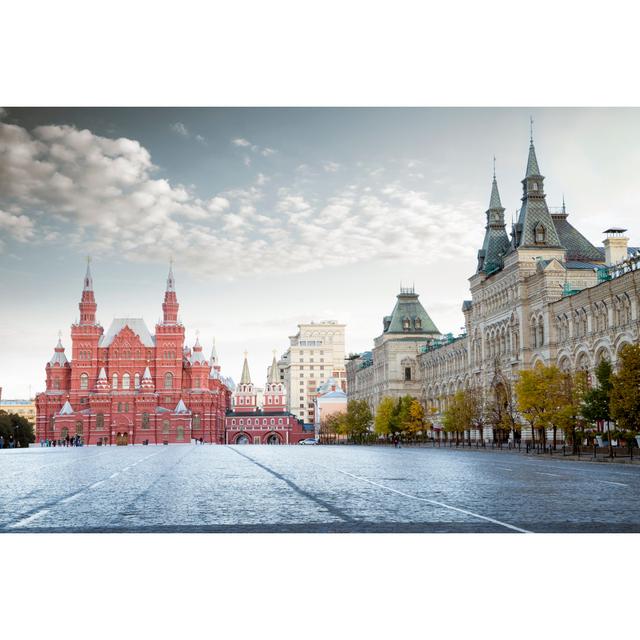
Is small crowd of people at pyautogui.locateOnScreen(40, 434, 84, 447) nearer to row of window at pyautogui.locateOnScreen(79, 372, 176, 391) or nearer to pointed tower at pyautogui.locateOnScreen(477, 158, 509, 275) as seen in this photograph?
row of window at pyautogui.locateOnScreen(79, 372, 176, 391)

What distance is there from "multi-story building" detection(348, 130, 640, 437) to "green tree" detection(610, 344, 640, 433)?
7.70 m

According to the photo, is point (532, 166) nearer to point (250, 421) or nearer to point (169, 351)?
point (169, 351)

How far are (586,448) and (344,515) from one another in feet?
128

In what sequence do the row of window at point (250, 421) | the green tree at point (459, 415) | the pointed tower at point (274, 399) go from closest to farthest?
the green tree at point (459, 415)
the row of window at point (250, 421)
the pointed tower at point (274, 399)

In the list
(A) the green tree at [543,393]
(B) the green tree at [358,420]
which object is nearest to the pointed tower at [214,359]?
(B) the green tree at [358,420]

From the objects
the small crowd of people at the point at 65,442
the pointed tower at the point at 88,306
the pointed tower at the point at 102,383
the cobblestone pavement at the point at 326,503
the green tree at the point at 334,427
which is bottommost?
the cobblestone pavement at the point at 326,503

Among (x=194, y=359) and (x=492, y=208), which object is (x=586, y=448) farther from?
(x=194, y=359)

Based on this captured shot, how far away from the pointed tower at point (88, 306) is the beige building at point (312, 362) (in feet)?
206

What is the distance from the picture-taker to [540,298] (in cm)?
6184

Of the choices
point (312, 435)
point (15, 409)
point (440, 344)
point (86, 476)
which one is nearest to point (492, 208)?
point (440, 344)

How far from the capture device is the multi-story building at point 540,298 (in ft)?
167

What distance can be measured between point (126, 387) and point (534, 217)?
81628mm

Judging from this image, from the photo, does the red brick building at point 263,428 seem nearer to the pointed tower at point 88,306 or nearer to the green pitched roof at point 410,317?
the pointed tower at point 88,306

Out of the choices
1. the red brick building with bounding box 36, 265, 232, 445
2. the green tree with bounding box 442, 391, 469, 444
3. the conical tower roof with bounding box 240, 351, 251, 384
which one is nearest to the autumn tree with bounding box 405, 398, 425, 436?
the green tree with bounding box 442, 391, 469, 444
